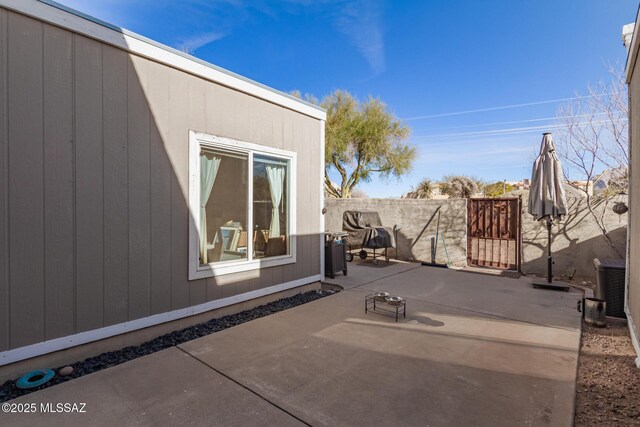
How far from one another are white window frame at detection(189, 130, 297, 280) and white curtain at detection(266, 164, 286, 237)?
134 millimetres

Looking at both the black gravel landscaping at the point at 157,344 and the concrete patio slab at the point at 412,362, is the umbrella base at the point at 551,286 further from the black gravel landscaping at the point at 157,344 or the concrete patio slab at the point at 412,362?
the black gravel landscaping at the point at 157,344

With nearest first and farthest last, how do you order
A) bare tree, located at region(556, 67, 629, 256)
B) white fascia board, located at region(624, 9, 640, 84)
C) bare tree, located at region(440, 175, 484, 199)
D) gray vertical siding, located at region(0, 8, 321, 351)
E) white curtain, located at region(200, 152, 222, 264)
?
gray vertical siding, located at region(0, 8, 321, 351), white fascia board, located at region(624, 9, 640, 84), white curtain, located at region(200, 152, 222, 264), bare tree, located at region(556, 67, 629, 256), bare tree, located at region(440, 175, 484, 199)

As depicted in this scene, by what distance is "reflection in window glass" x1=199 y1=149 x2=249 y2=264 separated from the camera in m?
3.69

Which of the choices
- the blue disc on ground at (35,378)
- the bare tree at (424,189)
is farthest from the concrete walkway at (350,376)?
the bare tree at (424,189)

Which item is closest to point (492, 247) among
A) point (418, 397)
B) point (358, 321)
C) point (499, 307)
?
point (499, 307)

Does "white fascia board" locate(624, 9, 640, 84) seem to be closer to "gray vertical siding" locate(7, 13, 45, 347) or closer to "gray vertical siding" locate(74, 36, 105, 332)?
"gray vertical siding" locate(74, 36, 105, 332)

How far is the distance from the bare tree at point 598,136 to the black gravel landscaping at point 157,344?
6.79 metres

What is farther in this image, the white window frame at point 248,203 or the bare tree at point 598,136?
the bare tree at point 598,136

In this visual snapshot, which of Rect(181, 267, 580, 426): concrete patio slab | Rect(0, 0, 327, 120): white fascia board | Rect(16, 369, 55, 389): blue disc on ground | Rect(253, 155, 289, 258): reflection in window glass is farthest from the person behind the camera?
Rect(253, 155, 289, 258): reflection in window glass

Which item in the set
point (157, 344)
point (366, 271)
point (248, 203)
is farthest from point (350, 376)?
point (366, 271)

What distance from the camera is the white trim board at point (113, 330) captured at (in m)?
2.39

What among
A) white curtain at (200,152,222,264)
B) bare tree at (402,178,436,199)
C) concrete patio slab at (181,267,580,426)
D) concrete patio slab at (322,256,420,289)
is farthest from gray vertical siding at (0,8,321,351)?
bare tree at (402,178,436,199)

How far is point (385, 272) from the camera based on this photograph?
6.87 m

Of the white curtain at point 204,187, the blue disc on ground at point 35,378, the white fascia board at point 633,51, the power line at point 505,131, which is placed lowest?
the blue disc on ground at point 35,378
